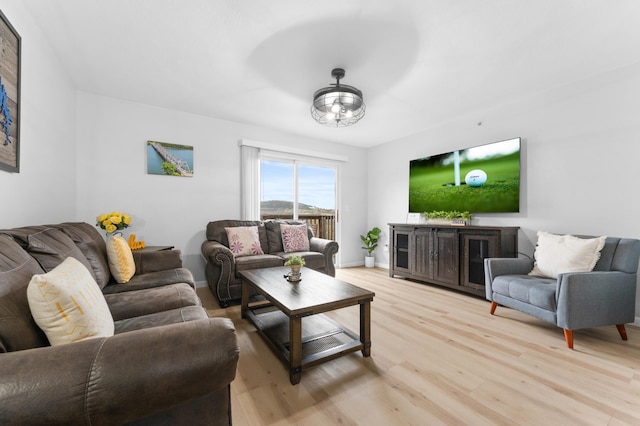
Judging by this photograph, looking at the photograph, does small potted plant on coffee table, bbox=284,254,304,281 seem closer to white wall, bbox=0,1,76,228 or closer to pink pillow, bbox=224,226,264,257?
pink pillow, bbox=224,226,264,257

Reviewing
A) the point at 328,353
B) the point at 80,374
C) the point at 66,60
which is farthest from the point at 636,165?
the point at 66,60

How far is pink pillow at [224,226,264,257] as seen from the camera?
11.2 feet

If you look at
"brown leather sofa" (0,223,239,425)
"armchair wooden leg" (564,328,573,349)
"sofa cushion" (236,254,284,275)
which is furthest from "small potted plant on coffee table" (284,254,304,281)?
"armchair wooden leg" (564,328,573,349)

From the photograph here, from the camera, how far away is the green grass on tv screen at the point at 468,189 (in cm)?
327

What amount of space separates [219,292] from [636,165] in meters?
4.28

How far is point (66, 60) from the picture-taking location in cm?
246

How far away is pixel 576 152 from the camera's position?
2.84 meters

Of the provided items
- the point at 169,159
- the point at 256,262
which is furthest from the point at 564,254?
the point at 169,159

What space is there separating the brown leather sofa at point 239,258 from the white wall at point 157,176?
0.38 meters

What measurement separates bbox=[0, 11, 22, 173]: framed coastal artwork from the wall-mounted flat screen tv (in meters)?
4.38

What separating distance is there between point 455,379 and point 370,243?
11.6 feet

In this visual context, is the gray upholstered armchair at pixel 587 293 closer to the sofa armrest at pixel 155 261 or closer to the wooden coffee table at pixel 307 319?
the wooden coffee table at pixel 307 319

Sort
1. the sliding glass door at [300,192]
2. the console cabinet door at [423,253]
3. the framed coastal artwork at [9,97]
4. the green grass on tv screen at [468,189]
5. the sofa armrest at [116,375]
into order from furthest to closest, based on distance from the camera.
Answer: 1. the sliding glass door at [300,192]
2. the console cabinet door at [423,253]
3. the green grass on tv screen at [468,189]
4. the framed coastal artwork at [9,97]
5. the sofa armrest at [116,375]

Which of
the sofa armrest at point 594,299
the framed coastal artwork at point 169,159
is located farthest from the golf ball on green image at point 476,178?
the framed coastal artwork at point 169,159
